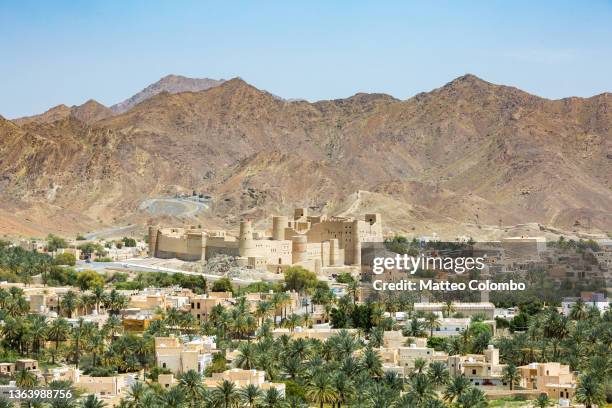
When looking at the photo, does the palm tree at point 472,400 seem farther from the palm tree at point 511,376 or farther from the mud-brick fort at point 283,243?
the mud-brick fort at point 283,243

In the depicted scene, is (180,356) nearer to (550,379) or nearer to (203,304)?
(550,379)

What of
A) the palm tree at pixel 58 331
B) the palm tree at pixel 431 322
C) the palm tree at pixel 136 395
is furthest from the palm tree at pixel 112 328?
the palm tree at pixel 136 395

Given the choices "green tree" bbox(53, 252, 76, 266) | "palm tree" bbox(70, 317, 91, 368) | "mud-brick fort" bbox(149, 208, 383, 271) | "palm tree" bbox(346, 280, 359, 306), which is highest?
"mud-brick fort" bbox(149, 208, 383, 271)

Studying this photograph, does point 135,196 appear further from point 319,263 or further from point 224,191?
point 319,263

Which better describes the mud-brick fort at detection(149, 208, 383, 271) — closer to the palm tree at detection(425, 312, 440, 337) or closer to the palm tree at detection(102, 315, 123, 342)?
the palm tree at detection(425, 312, 440, 337)

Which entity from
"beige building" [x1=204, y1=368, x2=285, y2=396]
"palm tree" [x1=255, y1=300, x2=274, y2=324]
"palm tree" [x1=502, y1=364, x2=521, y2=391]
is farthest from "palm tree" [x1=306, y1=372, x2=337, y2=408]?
"palm tree" [x1=255, y1=300, x2=274, y2=324]
